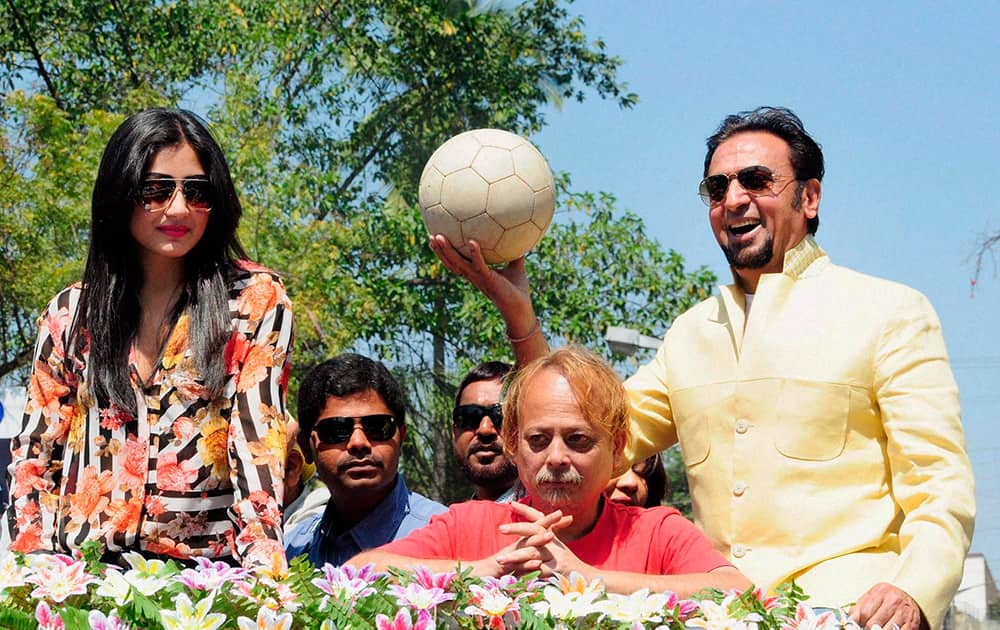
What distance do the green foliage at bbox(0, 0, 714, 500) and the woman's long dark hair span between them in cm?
1306

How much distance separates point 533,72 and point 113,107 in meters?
6.63

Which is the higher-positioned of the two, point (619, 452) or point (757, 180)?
point (757, 180)

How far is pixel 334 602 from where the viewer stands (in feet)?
10.8

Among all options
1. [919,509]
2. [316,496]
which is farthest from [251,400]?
[316,496]

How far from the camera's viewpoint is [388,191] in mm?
21984

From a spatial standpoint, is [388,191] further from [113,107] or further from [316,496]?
[316,496]

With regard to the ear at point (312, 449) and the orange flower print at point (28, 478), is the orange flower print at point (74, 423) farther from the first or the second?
the ear at point (312, 449)

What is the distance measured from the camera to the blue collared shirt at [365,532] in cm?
559

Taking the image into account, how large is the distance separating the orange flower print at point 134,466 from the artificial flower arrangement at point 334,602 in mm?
564

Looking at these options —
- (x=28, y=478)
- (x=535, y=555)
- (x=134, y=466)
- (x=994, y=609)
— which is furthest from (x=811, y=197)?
(x=994, y=609)

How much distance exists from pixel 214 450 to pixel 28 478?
581 mm

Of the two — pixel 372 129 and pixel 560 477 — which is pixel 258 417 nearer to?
pixel 560 477

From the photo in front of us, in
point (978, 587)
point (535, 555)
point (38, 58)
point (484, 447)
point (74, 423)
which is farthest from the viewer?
point (978, 587)

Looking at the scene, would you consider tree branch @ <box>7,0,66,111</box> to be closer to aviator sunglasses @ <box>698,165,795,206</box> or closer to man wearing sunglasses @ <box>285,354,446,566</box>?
man wearing sunglasses @ <box>285,354,446,566</box>
